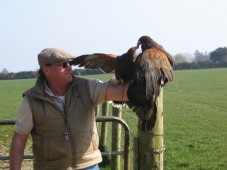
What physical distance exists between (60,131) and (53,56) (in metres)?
0.67

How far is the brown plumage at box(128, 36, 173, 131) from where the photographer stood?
3.85 m

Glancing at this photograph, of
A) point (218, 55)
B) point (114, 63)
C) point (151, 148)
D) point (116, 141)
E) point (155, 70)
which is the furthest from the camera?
point (218, 55)

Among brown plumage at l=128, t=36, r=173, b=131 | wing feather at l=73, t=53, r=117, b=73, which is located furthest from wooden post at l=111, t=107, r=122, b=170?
brown plumage at l=128, t=36, r=173, b=131

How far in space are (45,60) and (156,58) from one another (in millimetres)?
1001

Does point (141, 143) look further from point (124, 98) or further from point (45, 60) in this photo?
point (45, 60)

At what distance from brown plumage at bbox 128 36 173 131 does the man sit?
215 millimetres

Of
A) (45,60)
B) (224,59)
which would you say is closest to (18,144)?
(45,60)

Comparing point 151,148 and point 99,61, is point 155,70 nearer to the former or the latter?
point 151,148

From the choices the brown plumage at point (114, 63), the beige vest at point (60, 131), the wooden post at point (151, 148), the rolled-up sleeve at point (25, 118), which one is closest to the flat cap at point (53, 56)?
the beige vest at point (60, 131)

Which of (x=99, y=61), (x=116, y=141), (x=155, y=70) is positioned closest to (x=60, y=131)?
(x=155, y=70)

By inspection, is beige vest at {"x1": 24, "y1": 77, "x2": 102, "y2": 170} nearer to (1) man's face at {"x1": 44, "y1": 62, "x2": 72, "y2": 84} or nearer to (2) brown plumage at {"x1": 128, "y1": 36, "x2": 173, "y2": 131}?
(1) man's face at {"x1": 44, "y1": 62, "x2": 72, "y2": 84}

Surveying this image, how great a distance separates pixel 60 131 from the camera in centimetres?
399

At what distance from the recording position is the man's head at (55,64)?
4000 millimetres

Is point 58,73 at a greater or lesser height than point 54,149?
greater
